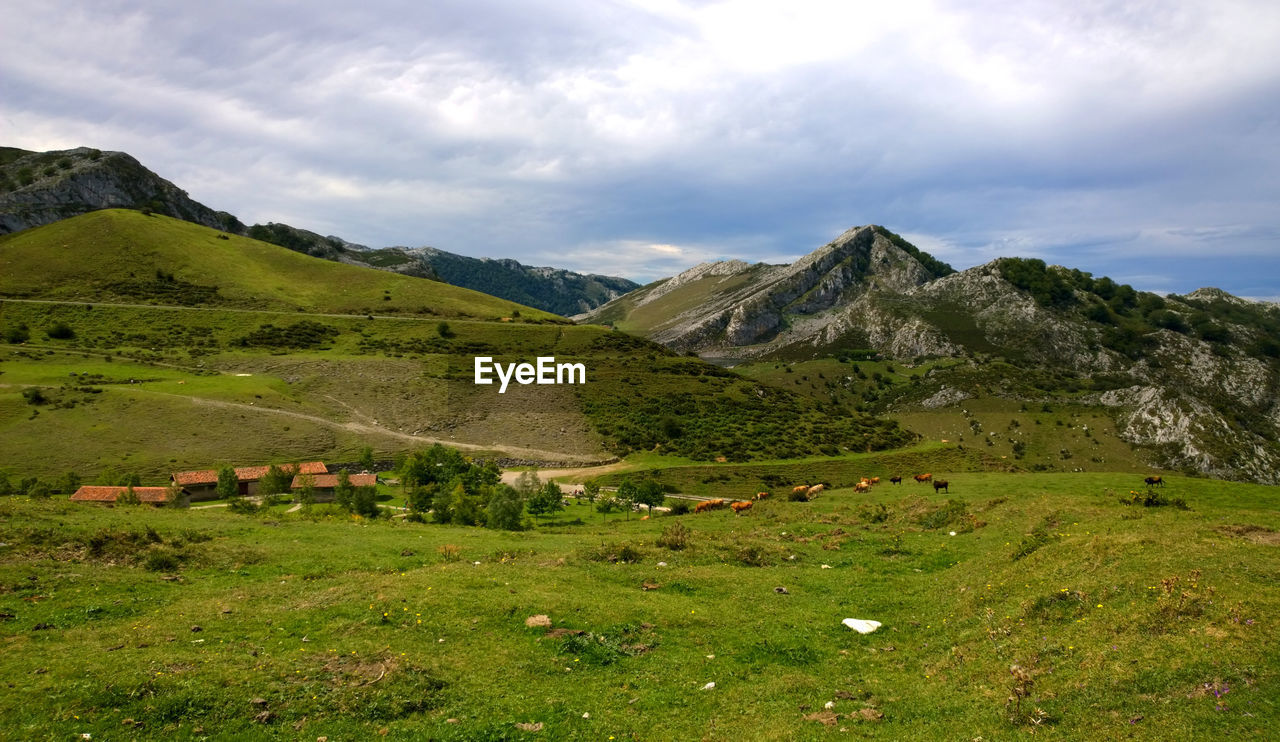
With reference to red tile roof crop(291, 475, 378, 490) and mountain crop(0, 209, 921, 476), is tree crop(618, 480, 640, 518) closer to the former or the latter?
red tile roof crop(291, 475, 378, 490)

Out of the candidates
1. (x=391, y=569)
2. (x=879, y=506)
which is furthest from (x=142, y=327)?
(x=879, y=506)

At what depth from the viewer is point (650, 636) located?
14164mm

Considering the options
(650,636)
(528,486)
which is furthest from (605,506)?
(650,636)

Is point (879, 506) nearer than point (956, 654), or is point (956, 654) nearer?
point (956, 654)

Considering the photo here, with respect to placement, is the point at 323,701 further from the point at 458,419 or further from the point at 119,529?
the point at 458,419

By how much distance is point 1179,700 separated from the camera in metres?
8.40

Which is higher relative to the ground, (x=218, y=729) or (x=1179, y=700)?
(x=1179, y=700)

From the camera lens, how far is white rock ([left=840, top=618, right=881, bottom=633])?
573 inches

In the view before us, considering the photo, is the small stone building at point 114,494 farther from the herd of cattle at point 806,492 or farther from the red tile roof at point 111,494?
the herd of cattle at point 806,492

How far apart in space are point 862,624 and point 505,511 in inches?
1256

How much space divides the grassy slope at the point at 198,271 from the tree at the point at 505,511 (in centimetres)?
12395

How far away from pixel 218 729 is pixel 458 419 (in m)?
92.8

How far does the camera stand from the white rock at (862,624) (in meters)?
14.6

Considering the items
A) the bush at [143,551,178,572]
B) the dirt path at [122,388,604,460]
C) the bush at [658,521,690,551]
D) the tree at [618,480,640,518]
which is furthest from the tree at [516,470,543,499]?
the bush at [143,551,178,572]
